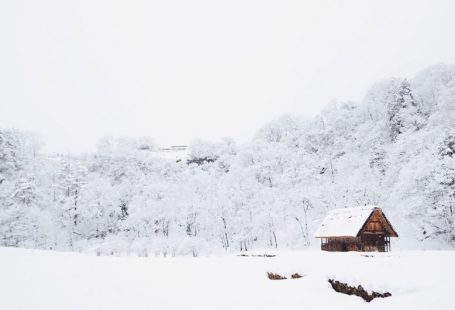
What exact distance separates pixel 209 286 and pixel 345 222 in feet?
67.2

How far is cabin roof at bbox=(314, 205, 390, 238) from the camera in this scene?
3016 centimetres

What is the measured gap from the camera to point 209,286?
15.1 m

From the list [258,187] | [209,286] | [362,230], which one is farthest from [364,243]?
[258,187]

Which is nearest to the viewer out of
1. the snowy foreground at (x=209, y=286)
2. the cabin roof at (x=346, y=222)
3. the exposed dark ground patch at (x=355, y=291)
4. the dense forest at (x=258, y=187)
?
the snowy foreground at (x=209, y=286)

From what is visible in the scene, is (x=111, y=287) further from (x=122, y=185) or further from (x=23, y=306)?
(x=122, y=185)

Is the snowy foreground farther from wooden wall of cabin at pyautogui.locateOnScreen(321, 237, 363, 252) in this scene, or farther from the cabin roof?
wooden wall of cabin at pyautogui.locateOnScreen(321, 237, 363, 252)

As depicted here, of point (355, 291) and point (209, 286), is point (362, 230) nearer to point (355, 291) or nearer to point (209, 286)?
point (355, 291)

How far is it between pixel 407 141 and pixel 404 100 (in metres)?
12.1

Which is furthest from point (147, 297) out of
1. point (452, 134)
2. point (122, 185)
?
point (122, 185)

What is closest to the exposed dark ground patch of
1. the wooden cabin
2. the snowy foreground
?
the snowy foreground

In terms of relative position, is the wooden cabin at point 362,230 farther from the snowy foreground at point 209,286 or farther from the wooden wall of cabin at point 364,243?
the snowy foreground at point 209,286

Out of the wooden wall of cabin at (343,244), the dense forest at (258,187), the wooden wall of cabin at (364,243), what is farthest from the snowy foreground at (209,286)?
the dense forest at (258,187)

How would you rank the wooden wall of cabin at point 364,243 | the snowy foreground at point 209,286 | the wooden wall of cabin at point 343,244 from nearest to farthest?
the snowy foreground at point 209,286 → the wooden wall of cabin at point 364,243 → the wooden wall of cabin at point 343,244

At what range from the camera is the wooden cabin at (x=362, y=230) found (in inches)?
1188
